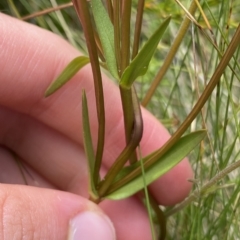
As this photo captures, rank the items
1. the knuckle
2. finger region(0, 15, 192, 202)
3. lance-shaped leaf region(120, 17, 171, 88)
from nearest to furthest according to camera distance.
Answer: lance-shaped leaf region(120, 17, 171, 88) → the knuckle → finger region(0, 15, 192, 202)

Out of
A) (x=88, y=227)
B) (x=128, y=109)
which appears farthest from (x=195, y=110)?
(x=88, y=227)

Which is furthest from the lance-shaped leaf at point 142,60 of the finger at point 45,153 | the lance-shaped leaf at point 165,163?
the finger at point 45,153

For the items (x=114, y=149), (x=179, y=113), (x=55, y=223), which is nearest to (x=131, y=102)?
(x=55, y=223)

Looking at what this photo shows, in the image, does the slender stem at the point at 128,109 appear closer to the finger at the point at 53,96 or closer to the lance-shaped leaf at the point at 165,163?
the lance-shaped leaf at the point at 165,163

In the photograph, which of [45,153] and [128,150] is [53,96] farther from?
[128,150]

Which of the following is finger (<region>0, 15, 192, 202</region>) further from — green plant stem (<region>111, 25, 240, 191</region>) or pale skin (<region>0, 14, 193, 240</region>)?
green plant stem (<region>111, 25, 240, 191</region>)

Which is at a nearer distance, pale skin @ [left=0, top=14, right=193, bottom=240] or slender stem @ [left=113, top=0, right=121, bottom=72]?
slender stem @ [left=113, top=0, right=121, bottom=72]

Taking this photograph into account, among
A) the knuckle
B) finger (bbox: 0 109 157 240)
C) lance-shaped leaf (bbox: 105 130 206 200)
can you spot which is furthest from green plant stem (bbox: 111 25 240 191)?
finger (bbox: 0 109 157 240)

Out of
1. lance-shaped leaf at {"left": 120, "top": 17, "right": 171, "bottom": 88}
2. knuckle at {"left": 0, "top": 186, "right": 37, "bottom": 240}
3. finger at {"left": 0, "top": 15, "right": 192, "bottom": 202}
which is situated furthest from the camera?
finger at {"left": 0, "top": 15, "right": 192, "bottom": 202}
